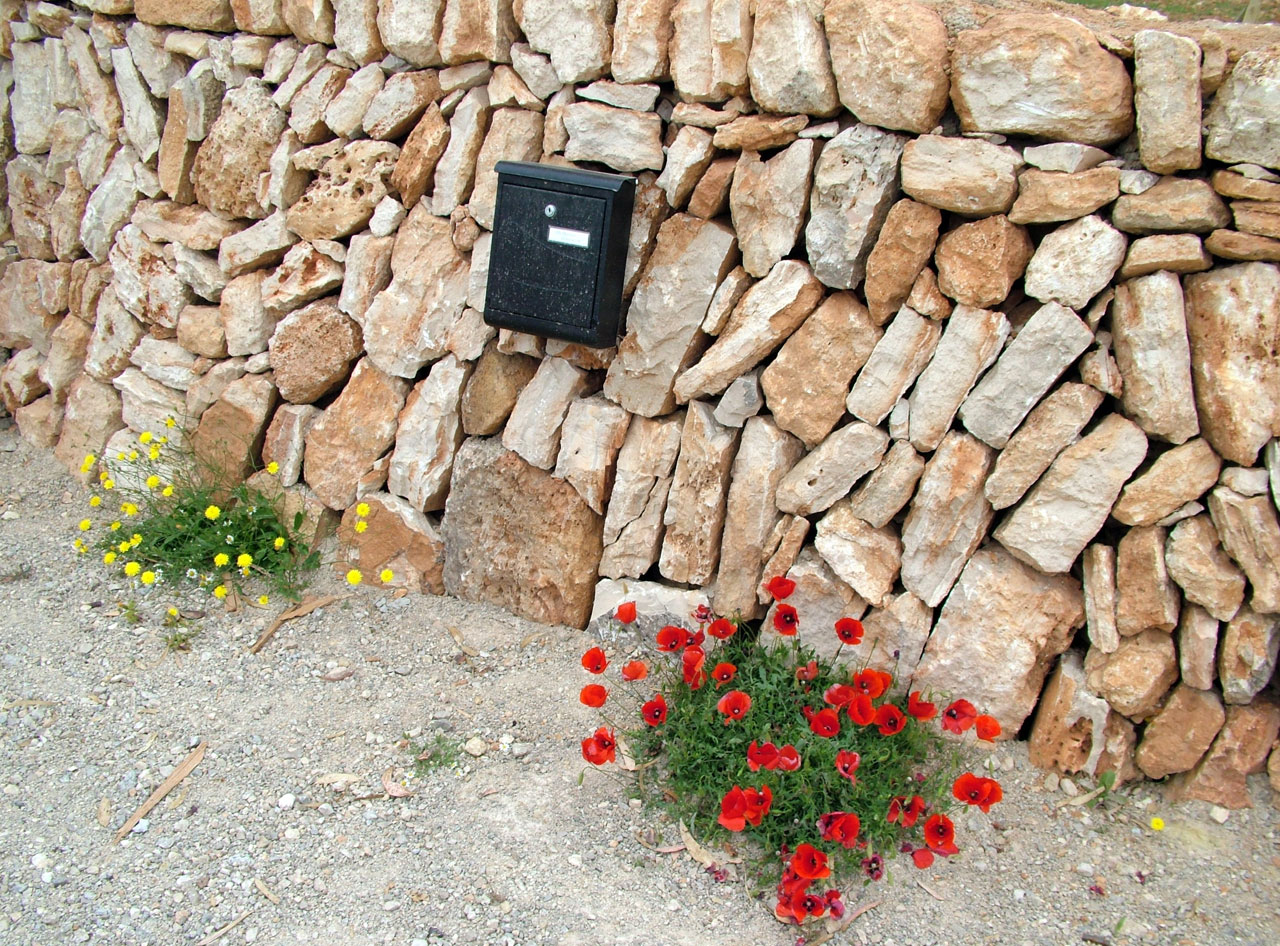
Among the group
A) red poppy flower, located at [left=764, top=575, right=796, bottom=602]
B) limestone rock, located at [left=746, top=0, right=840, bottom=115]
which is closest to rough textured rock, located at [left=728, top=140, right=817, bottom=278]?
limestone rock, located at [left=746, top=0, right=840, bottom=115]

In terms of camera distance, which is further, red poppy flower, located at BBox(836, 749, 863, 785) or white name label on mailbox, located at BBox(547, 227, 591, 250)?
white name label on mailbox, located at BBox(547, 227, 591, 250)

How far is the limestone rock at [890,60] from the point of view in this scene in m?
2.68

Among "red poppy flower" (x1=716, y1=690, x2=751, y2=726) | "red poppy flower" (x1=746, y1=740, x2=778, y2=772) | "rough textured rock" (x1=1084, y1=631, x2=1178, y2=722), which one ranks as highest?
"rough textured rock" (x1=1084, y1=631, x2=1178, y2=722)

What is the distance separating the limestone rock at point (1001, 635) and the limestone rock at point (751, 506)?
1.92 ft

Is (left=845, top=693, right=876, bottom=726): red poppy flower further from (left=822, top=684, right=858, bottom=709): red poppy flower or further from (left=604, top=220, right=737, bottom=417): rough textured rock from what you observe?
(left=604, top=220, right=737, bottom=417): rough textured rock

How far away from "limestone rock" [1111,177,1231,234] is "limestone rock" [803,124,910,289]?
2.00 ft

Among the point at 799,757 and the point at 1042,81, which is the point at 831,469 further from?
the point at 1042,81

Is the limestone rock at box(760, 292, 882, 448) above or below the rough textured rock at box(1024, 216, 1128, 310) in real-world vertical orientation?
below

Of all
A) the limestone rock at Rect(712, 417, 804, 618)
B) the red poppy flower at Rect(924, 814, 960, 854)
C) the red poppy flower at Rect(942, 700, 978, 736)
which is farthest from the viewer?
the limestone rock at Rect(712, 417, 804, 618)

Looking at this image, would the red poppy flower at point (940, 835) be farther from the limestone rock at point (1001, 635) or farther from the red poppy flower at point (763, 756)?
the limestone rock at point (1001, 635)

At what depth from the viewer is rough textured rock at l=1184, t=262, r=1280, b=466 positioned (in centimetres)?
253

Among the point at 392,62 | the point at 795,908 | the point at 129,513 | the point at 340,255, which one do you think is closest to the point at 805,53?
the point at 392,62

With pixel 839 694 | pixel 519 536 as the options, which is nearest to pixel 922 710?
pixel 839 694

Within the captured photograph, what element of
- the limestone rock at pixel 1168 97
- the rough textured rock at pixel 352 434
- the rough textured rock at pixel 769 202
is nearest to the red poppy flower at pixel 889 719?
the rough textured rock at pixel 769 202
